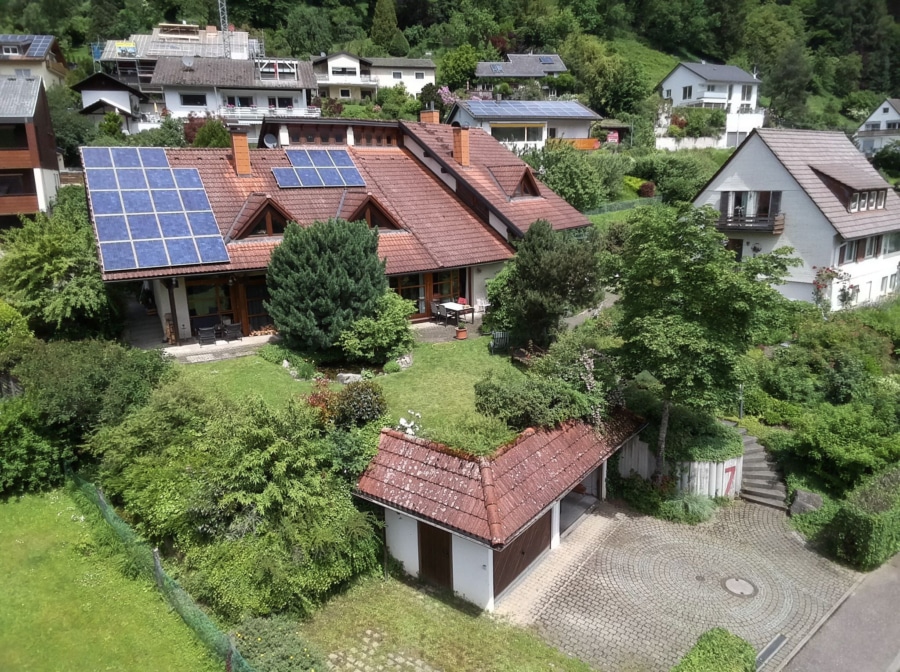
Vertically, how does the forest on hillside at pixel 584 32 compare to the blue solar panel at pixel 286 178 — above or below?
above

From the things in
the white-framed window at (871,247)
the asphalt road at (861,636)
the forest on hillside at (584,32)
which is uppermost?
the forest on hillside at (584,32)

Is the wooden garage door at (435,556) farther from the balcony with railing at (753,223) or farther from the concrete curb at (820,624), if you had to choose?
the balcony with railing at (753,223)

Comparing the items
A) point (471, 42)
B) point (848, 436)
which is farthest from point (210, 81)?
point (848, 436)

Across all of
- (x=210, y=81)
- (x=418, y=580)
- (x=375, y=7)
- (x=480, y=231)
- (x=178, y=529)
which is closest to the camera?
(x=178, y=529)

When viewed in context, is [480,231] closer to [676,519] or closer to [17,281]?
[676,519]

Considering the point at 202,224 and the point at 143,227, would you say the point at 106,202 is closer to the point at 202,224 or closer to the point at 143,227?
the point at 143,227

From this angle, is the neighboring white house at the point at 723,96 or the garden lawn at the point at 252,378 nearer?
the garden lawn at the point at 252,378

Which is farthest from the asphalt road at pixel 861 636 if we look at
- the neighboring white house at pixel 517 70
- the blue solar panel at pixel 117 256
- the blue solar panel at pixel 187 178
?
the neighboring white house at pixel 517 70

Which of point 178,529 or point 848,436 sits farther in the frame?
point 848,436
